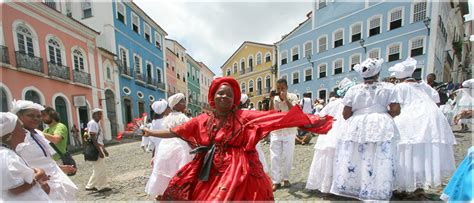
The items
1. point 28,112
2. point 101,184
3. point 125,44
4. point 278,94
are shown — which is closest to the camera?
point 28,112

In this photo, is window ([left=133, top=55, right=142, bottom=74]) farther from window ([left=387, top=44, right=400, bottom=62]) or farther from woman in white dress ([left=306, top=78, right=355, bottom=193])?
window ([left=387, top=44, right=400, bottom=62])

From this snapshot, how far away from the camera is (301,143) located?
7.74 meters

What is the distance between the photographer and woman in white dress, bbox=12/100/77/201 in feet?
7.02

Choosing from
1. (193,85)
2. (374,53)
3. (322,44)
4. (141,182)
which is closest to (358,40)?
Result: (374,53)

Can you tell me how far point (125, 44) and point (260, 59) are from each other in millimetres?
18705

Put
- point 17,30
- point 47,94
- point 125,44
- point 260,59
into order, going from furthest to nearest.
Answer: point 260,59 < point 125,44 < point 47,94 < point 17,30

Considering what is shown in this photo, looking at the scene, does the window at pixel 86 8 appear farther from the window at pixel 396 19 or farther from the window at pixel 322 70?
the window at pixel 396 19

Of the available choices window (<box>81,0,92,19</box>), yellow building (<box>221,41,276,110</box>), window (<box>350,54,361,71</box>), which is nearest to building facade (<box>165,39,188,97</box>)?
yellow building (<box>221,41,276,110</box>)

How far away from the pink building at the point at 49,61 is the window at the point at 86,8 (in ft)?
11.8

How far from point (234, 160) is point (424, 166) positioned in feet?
9.94

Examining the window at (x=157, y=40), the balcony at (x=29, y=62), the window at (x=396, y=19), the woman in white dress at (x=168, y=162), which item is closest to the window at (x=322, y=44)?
the window at (x=396, y=19)

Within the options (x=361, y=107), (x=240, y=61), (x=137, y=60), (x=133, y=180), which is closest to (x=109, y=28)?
(x=137, y=60)

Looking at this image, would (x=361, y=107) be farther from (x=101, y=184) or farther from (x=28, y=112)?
(x=101, y=184)

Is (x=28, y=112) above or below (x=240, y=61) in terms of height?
below
